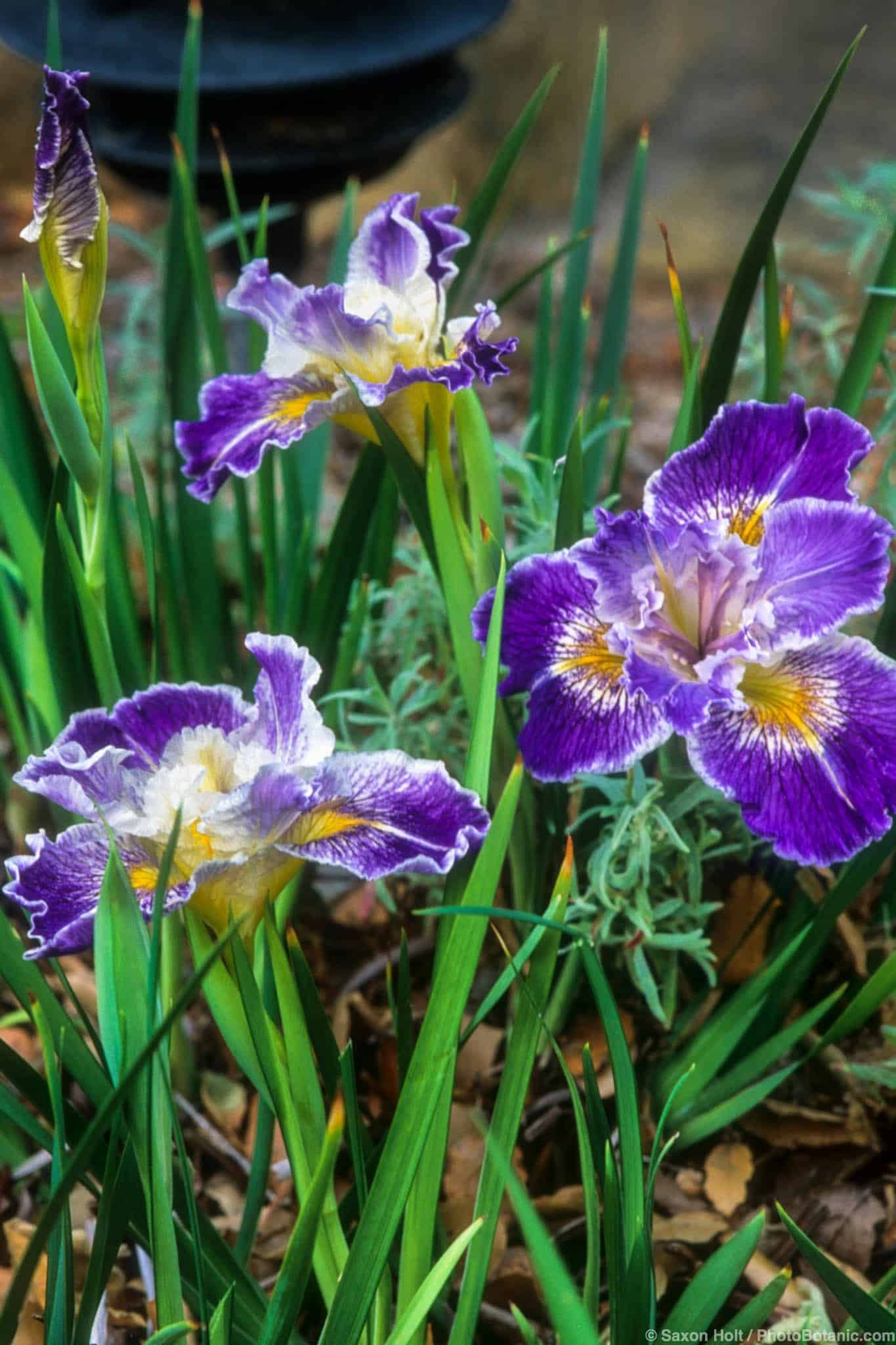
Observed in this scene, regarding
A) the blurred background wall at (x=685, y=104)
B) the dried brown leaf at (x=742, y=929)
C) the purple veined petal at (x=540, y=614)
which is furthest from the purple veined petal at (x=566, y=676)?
the blurred background wall at (x=685, y=104)

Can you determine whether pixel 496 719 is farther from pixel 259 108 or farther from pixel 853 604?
pixel 259 108

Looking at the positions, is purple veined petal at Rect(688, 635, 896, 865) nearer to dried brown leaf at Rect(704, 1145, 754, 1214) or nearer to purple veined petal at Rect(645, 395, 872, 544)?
purple veined petal at Rect(645, 395, 872, 544)

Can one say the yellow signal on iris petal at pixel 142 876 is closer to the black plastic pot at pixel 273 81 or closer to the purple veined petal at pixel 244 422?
the purple veined petal at pixel 244 422

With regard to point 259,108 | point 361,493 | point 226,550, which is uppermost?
point 259,108

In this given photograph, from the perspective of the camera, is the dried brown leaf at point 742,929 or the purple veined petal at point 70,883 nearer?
the purple veined petal at point 70,883

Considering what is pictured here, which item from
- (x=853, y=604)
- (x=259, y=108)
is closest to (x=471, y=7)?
(x=259, y=108)

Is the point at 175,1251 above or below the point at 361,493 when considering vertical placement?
below

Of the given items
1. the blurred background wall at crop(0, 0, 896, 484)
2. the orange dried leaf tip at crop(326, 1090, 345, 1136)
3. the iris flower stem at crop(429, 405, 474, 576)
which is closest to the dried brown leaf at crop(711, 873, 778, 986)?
the iris flower stem at crop(429, 405, 474, 576)
